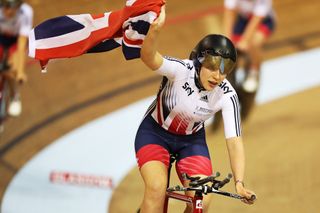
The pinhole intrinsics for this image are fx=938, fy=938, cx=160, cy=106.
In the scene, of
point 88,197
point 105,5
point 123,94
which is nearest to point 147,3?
point 88,197

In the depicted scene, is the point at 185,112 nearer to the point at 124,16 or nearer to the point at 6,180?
the point at 124,16

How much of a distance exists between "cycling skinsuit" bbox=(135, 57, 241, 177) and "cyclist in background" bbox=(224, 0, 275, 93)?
3137 millimetres

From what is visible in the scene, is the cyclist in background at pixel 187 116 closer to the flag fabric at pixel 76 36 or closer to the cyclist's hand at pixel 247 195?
the cyclist's hand at pixel 247 195

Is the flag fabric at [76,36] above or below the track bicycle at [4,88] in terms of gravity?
above

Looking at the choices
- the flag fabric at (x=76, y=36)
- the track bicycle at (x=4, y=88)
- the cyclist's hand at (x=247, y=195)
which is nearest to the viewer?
the cyclist's hand at (x=247, y=195)

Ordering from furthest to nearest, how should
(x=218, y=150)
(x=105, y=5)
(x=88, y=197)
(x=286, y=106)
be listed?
(x=105, y=5) < (x=286, y=106) < (x=218, y=150) < (x=88, y=197)

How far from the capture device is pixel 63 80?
11.0 meters

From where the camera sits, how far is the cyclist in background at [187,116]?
21.2 feet

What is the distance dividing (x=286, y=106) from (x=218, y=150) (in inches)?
57.0

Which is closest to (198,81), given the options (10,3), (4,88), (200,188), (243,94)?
(200,188)

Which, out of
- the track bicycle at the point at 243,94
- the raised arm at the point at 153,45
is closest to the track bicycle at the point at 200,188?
the raised arm at the point at 153,45

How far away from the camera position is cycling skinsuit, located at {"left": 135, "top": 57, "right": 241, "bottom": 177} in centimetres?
664

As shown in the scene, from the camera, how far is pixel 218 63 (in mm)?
6461

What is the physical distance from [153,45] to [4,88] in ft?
12.5
